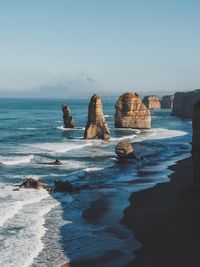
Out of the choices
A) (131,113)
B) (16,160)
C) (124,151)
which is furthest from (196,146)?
(131,113)

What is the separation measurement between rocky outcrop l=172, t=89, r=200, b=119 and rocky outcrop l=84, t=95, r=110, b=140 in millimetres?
82276

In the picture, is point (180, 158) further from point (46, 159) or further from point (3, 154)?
point (3, 154)

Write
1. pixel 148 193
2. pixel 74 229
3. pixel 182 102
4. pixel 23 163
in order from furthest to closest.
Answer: pixel 182 102, pixel 23 163, pixel 148 193, pixel 74 229

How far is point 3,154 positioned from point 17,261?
130 feet

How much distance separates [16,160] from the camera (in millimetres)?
55031

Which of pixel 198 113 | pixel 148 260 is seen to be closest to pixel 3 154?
pixel 198 113

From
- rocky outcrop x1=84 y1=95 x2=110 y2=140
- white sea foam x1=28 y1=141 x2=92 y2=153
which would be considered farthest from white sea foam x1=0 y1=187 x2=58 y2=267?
rocky outcrop x1=84 y1=95 x2=110 y2=140

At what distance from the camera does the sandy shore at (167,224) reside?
73.0 feet

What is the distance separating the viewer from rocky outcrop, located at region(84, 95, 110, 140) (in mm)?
80500

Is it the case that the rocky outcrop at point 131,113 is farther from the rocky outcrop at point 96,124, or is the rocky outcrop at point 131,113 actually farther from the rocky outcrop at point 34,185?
the rocky outcrop at point 34,185

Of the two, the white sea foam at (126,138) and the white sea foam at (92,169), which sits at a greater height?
the white sea foam at (92,169)

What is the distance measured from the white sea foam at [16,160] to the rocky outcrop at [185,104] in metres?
109

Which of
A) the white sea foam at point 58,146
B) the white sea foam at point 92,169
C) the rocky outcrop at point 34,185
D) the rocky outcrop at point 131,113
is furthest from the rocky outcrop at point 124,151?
the rocky outcrop at point 131,113

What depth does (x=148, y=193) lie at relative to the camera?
37281 mm
